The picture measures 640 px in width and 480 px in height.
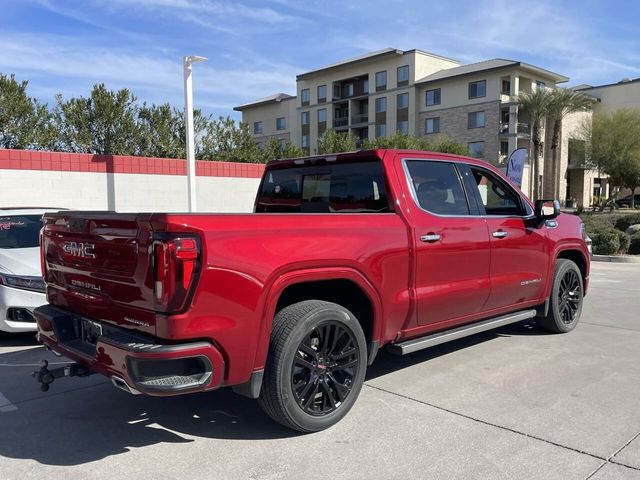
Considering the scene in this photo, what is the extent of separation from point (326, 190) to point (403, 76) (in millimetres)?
53512

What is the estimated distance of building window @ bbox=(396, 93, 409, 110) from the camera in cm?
5531

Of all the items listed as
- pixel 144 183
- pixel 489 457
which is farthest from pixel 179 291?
pixel 144 183

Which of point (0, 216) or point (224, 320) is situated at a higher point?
point (0, 216)

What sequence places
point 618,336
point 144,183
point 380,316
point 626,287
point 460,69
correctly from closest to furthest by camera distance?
point 380,316
point 618,336
point 626,287
point 144,183
point 460,69

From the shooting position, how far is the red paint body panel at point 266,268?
10.4 ft

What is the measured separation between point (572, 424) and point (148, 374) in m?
2.88

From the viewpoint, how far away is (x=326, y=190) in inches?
201

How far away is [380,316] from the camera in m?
4.17

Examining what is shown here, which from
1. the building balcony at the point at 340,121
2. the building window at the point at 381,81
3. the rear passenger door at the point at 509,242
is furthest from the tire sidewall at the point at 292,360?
the building balcony at the point at 340,121

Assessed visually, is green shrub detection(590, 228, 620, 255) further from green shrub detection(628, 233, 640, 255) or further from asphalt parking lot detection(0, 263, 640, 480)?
asphalt parking lot detection(0, 263, 640, 480)

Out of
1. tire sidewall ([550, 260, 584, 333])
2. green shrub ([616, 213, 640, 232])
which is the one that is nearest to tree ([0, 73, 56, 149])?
tire sidewall ([550, 260, 584, 333])

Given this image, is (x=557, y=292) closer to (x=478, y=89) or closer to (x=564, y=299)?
(x=564, y=299)

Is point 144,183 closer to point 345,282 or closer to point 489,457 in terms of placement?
point 345,282

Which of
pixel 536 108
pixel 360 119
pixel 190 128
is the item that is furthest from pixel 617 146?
pixel 190 128
